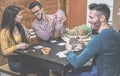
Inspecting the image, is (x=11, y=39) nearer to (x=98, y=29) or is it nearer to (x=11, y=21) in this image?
(x=11, y=21)

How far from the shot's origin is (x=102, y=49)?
7.40 ft

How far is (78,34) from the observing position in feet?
10.8

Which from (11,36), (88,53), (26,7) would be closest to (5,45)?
(11,36)

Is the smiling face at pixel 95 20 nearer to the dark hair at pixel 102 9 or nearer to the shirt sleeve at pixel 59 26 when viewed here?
the dark hair at pixel 102 9

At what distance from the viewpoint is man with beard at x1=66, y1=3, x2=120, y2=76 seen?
2.25 metres

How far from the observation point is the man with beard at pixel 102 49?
225cm

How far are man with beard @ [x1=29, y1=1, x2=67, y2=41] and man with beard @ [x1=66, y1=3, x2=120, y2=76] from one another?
42.7 inches

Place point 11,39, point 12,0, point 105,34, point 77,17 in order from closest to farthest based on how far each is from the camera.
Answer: point 105,34, point 11,39, point 12,0, point 77,17

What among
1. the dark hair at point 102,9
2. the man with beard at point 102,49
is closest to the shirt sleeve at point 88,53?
the man with beard at point 102,49

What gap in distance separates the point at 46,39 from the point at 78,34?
1.42ft

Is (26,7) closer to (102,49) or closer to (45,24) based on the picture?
(45,24)

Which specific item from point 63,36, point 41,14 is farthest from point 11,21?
point 63,36

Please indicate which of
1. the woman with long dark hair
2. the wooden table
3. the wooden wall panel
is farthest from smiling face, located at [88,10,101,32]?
the wooden wall panel

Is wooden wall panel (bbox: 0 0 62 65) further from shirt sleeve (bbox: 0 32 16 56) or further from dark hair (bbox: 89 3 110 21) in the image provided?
dark hair (bbox: 89 3 110 21)
